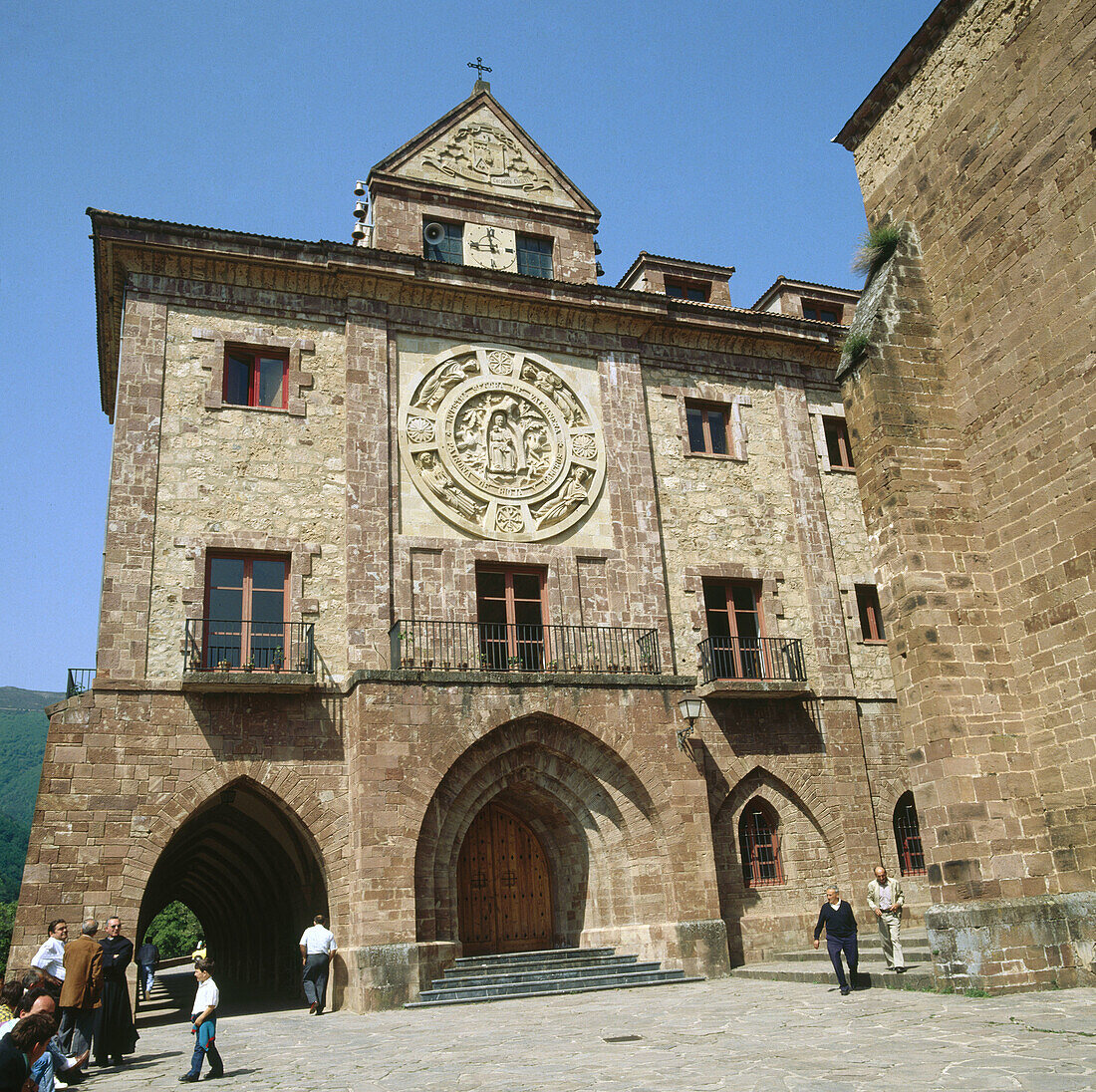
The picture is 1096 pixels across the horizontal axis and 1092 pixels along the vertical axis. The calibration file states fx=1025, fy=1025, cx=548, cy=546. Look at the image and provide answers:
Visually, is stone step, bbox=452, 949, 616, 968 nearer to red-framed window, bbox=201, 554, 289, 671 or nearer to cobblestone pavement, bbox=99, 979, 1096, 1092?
cobblestone pavement, bbox=99, 979, 1096, 1092

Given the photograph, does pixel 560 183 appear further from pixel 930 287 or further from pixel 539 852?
pixel 539 852

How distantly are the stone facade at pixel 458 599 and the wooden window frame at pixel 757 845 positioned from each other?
0.11 m

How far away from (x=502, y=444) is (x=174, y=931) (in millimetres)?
59505

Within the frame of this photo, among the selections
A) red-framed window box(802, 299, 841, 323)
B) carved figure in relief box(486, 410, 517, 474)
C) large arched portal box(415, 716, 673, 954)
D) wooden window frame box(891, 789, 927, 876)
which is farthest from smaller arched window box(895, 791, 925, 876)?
red-framed window box(802, 299, 841, 323)

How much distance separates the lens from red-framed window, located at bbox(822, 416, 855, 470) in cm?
2228

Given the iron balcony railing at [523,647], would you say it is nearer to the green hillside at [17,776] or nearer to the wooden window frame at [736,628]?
the wooden window frame at [736,628]

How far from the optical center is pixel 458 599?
17938mm

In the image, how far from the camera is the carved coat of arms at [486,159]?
21266mm

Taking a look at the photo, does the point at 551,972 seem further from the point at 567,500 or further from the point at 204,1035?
the point at 567,500

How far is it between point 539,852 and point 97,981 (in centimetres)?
929

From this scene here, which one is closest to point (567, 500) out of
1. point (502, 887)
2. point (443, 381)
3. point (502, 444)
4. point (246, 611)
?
point (502, 444)

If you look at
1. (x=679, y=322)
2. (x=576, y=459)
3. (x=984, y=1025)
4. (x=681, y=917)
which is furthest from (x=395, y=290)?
(x=984, y=1025)

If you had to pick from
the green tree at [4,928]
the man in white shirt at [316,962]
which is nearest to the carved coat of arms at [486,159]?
the man in white shirt at [316,962]

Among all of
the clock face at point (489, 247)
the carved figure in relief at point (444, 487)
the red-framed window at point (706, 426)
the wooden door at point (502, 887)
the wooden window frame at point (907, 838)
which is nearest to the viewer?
the wooden door at point (502, 887)
